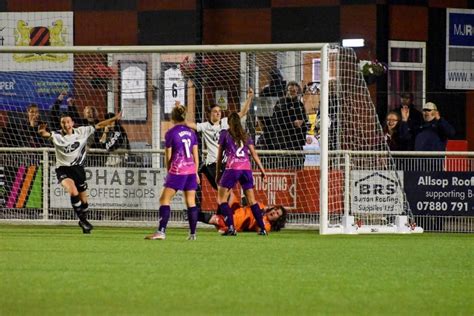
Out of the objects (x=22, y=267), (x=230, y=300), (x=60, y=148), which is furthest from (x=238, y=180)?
(x=230, y=300)

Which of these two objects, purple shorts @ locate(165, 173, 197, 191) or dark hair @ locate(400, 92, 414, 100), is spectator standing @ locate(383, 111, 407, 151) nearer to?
dark hair @ locate(400, 92, 414, 100)

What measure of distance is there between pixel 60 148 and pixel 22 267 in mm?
8066

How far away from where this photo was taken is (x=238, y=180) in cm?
2023

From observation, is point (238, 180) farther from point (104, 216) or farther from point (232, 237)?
point (104, 216)

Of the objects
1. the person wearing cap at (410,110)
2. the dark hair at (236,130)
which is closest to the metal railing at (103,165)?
the person wearing cap at (410,110)

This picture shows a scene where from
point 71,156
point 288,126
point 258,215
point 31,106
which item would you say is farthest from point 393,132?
point 31,106

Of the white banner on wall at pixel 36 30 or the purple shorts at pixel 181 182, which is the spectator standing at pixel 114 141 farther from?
the purple shorts at pixel 181 182

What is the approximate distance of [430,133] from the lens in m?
23.8

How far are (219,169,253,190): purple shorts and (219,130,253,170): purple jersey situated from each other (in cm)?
6

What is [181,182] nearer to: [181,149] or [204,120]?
[181,149]

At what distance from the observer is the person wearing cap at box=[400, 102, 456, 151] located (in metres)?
23.7

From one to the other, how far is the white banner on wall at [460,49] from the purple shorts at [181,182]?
10252 millimetres

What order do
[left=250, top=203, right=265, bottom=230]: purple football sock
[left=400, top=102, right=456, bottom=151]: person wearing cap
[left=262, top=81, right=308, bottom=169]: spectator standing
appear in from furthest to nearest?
1. [left=400, top=102, right=456, bottom=151]: person wearing cap
2. [left=262, top=81, right=308, bottom=169]: spectator standing
3. [left=250, top=203, right=265, bottom=230]: purple football sock

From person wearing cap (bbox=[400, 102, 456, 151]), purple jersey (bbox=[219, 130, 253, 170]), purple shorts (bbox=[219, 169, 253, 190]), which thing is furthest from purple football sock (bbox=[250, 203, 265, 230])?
person wearing cap (bbox=[400, 102, 456, 151])
